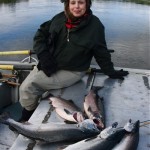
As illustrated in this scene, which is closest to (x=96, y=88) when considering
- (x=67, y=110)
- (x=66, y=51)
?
(x=66, y=51)

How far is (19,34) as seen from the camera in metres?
14.4

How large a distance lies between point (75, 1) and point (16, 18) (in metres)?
14.5

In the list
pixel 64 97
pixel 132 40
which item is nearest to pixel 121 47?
pixel 132 40

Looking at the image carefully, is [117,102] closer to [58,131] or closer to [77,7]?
[58,131]

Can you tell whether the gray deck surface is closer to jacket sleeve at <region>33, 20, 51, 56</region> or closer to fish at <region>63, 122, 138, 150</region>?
fish at <region>63, 122, 138, 150</region>

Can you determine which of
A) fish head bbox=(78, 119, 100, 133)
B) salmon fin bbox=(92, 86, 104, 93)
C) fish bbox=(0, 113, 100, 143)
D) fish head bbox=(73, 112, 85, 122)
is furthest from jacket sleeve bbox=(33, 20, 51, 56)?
fish head bbox=(78, 119, 100, 133)

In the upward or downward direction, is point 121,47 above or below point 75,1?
below

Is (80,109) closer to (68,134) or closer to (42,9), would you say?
(68,134)

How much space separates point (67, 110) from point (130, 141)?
2.76 ft

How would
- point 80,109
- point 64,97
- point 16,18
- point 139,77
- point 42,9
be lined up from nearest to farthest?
point 80,109, point 64,97, point 139,77, point 16,18, point 42,9

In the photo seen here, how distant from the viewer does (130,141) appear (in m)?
2.82

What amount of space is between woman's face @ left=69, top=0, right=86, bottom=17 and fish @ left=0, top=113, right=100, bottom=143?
1518mm

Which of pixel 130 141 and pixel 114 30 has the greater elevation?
pixel 130 141

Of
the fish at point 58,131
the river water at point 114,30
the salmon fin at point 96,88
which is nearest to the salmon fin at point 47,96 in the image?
the salmon fin at point 96,88
